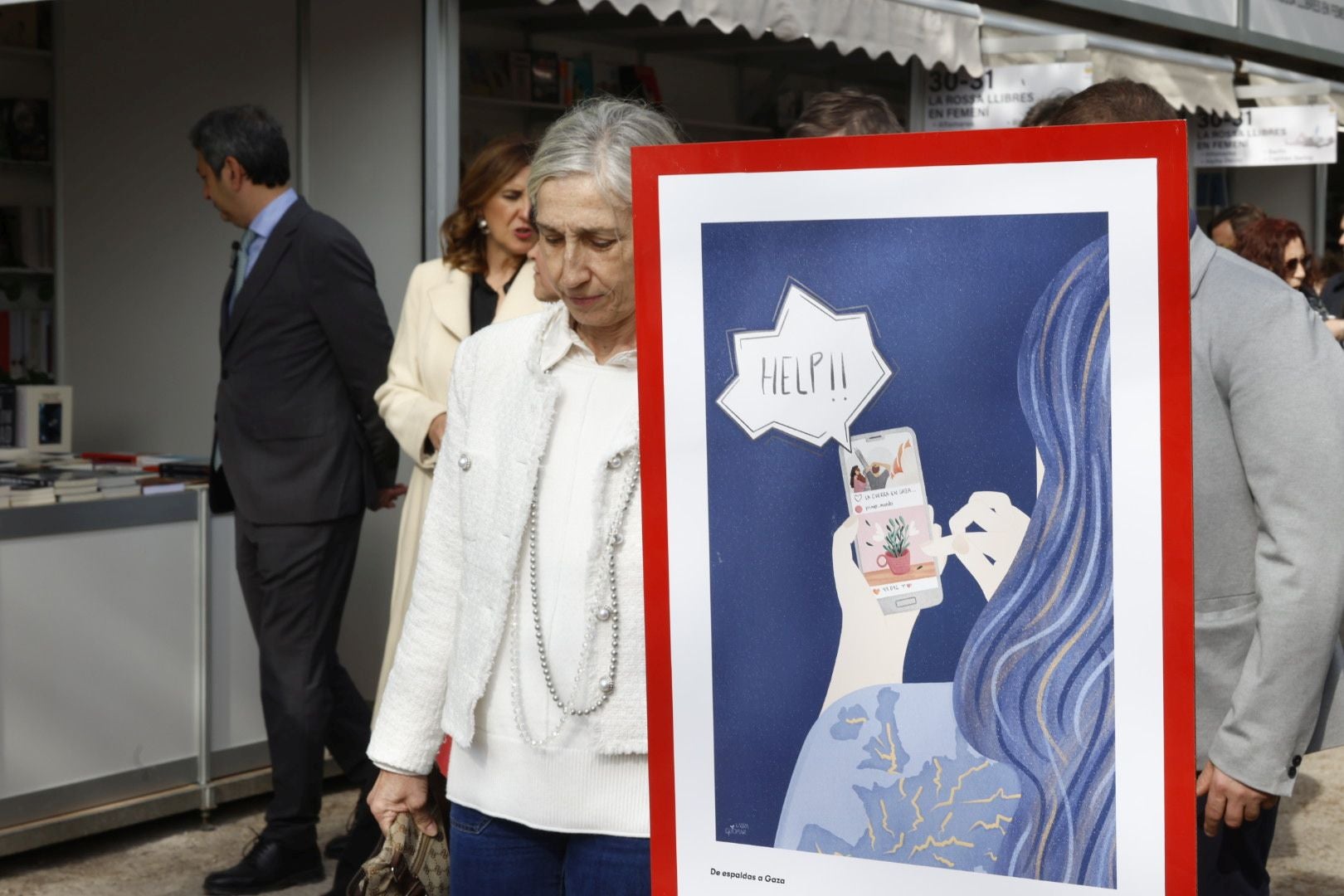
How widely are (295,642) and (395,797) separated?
96.3 inches

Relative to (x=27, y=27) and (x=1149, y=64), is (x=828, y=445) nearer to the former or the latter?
(x=27, y=27)

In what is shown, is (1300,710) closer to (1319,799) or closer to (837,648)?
(837,648)

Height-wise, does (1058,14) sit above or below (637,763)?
above

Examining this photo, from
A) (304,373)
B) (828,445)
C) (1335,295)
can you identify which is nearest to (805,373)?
(828,445)

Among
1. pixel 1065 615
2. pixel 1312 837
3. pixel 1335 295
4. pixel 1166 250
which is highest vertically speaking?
pixel 1335 295

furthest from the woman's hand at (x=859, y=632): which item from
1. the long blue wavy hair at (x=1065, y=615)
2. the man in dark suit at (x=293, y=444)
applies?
the man in dark suit at (x=293, y=444)

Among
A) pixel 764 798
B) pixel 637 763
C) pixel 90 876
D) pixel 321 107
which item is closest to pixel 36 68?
pixel 321 107

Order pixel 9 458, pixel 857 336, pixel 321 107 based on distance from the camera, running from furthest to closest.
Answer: pixel 321 107 < pixel 9 458 < pixel 857 336

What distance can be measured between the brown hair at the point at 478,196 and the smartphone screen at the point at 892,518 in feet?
9.22

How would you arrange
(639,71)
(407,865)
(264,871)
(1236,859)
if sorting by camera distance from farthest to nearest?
(639,71), (264,871), (1236,859), (407,865)

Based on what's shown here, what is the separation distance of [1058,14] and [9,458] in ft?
20.2

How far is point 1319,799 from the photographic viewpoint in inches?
234

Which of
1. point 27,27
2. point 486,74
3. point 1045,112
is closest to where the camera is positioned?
point 1045,112

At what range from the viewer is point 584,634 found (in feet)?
7.09
